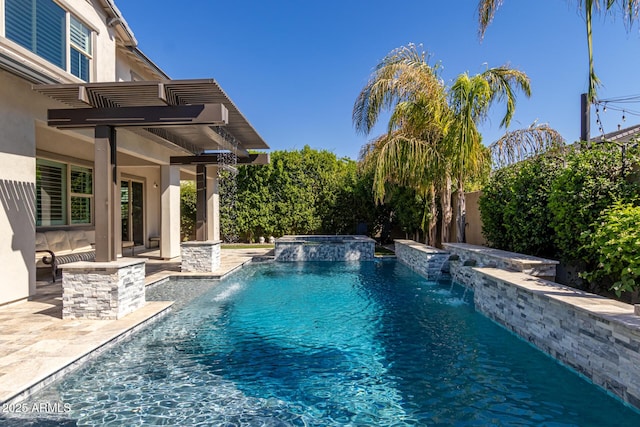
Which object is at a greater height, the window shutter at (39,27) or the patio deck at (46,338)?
the window shutter at (39,27)

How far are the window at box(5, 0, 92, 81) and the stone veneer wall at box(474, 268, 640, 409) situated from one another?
10383mm

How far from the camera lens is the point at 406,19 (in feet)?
50.1

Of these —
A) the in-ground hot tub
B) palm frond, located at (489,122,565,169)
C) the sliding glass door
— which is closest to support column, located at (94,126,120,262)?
the in-ground hot tub

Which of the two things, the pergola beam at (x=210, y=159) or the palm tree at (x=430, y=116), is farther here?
the pergola beam at (x=210, y=159)

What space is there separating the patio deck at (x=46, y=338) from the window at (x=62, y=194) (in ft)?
14.5

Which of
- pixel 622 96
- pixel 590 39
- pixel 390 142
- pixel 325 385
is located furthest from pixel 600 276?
pixel 622 96

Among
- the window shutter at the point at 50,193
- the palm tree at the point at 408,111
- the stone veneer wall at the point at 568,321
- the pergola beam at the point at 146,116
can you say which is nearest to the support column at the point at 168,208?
the window shutter at the point at 50,193

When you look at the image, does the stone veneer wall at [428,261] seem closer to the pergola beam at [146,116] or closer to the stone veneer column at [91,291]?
the pergola beam at [146,116]

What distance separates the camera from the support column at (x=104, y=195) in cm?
683

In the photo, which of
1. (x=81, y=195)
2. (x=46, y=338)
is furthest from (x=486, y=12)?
(x=81, y=195)

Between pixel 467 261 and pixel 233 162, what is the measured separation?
7659 millimetres

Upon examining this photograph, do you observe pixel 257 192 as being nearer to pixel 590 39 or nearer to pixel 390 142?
pixel 390 142

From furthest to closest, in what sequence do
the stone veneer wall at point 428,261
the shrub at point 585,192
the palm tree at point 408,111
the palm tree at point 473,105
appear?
the palm tree at point 408,111 < the stone veneer wall at point 428,261 < the palm tree at point 473,105 < the shrub at point 585,192

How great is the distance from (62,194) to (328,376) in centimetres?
1227
